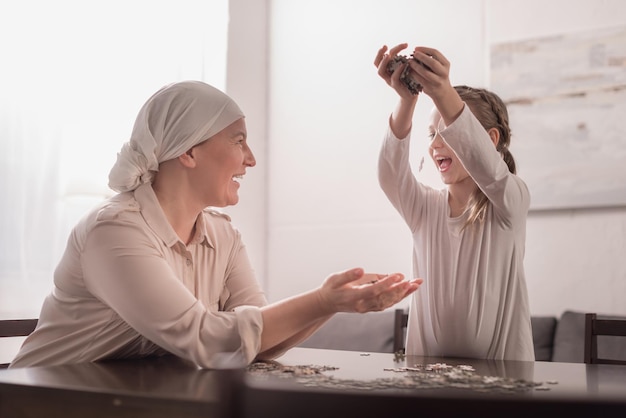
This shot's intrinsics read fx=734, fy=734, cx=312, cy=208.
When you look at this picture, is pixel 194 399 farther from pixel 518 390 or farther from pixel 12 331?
pixel 12 331

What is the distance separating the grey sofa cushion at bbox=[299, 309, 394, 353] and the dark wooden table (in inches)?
86.3

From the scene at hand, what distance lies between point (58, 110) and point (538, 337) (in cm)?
266

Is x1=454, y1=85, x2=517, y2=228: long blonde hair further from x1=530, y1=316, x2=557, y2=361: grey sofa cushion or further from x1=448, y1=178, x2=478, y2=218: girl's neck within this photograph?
x1=530, y1=316, x2=557, y2=361: grey sofa cushion

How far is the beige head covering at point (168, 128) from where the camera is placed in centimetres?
182

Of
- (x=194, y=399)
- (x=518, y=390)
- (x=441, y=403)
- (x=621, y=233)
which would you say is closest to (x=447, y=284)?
(x=518, y=390)

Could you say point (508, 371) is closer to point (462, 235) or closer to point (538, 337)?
point (462, 235)

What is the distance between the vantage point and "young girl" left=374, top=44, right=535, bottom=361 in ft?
6.16

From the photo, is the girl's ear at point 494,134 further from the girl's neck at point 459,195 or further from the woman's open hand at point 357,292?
the woman's open hand at point 357,292

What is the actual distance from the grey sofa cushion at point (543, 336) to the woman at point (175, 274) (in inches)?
87.3

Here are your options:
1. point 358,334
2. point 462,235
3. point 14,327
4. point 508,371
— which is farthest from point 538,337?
point 14,327

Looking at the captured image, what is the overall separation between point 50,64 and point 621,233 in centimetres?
301

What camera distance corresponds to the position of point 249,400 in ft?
2.24

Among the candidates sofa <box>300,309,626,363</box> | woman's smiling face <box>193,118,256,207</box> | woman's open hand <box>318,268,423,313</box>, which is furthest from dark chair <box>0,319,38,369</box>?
sofa <box>300,309,626,363</box>

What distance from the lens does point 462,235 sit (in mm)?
1986
